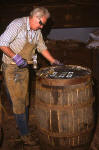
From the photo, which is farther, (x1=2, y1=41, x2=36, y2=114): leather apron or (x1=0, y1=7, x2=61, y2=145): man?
(x1=2, y1=41, x2=36, y2=114): leather apron

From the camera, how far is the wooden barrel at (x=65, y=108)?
8.75 ft

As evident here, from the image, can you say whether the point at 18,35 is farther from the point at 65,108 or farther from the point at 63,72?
the point at 65,108

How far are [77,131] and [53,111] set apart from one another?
446 mm

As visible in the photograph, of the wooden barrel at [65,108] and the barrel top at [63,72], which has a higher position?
the barrel top at [63,72]

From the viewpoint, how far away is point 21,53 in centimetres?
320

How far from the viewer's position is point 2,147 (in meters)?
3.42

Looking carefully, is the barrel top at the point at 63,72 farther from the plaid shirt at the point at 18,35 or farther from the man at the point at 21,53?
the plaid shirt at the point at 18,35

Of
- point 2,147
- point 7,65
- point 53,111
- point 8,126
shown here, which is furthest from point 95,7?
point 2,147

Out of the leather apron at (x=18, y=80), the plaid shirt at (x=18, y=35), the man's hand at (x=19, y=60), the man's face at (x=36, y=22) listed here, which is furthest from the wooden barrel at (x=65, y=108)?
the man's face at (x=36, y=22)

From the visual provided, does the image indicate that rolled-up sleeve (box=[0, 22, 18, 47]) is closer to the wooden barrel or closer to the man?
the man

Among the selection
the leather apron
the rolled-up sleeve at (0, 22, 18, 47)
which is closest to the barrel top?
the leather apron

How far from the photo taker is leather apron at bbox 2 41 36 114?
3227 mm

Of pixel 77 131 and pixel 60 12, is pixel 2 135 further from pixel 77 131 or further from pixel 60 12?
pixel 60 12

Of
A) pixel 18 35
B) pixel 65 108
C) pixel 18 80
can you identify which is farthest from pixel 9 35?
pixel 65 108
